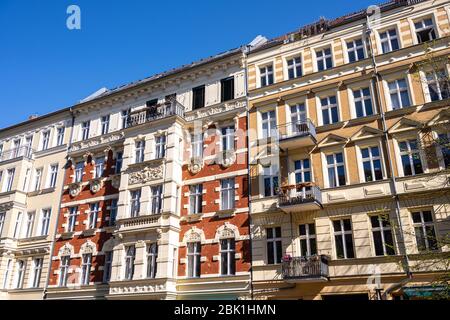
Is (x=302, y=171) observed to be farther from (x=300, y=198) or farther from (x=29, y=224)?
(x=29, y=224)

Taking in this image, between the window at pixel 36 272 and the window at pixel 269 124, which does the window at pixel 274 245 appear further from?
the window at pixel 36 272

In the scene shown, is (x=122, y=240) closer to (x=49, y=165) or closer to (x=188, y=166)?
(x=188, y=166)

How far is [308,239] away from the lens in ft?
59.9

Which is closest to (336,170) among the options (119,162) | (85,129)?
(119,162)

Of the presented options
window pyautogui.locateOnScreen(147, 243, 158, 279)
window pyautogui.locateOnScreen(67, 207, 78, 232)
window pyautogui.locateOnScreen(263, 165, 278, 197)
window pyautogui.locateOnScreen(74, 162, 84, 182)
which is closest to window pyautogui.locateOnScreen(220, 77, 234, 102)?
window pyautogui.locateOnScreen(263, 165, 278, 197)

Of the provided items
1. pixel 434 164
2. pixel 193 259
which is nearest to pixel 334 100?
pixel 434 164

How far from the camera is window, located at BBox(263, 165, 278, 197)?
2003 cm

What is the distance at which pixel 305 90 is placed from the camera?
20844 millimetres

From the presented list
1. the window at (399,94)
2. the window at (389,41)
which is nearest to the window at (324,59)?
the window at (389,41)

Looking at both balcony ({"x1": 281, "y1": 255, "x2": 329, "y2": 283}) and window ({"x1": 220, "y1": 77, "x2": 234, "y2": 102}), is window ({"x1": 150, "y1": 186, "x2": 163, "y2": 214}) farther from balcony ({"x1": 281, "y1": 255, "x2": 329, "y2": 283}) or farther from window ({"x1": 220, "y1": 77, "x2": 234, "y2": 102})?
balcony ({"x1": 281, "y1": 255, "x2": 329, "y2": 283})

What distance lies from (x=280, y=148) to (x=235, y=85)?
18.5 ft

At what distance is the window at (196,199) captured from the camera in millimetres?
21969

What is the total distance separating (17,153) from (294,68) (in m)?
23.4

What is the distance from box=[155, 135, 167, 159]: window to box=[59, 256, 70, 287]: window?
30.2 ft
